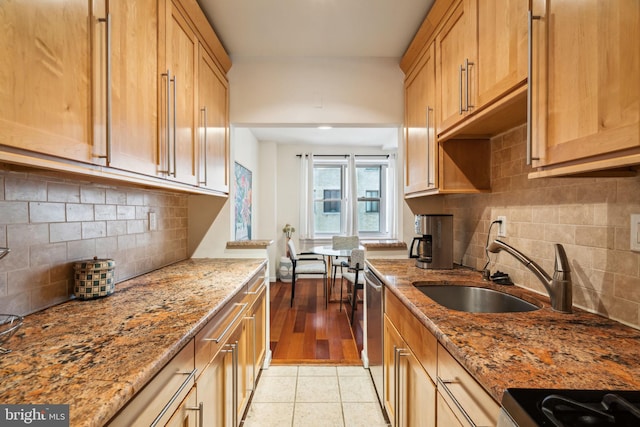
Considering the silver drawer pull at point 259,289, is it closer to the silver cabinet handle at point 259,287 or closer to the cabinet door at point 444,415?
the silver cabinet handle at point 259,287

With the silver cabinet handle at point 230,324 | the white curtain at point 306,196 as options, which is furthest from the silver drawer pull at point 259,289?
the white curtain at point 306,196

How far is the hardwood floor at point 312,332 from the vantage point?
267cm

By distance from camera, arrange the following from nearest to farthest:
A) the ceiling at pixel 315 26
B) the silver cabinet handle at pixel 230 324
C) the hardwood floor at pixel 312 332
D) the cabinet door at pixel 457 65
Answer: the silver cabinet handle at pixel 230 324
the cabinet door at pixel 457 65
the ceiling at pixel 315 26
the hardwood floor at pixel 312 332

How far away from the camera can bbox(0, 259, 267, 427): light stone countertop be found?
24.4 inches

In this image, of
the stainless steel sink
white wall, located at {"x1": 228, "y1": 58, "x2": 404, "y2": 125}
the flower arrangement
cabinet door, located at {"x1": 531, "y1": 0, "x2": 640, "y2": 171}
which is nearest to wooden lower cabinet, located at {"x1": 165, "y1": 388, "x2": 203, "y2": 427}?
the stainless steel sink

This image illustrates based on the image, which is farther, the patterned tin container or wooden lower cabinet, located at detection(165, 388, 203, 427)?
the patterned tin container

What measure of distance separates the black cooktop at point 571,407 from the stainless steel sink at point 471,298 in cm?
90

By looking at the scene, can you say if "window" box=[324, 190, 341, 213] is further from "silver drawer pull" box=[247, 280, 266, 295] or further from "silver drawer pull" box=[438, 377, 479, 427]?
"silver drawer pull" box=[438, 377, 479, 427]

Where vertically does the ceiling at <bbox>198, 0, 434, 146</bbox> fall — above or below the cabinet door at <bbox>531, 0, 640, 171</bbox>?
above

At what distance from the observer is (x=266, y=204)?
558cm

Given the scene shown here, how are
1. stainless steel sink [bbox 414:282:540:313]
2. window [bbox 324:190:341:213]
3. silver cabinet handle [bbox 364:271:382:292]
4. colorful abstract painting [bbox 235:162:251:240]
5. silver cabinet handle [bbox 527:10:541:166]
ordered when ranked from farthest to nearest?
window [bbox 324:190:341:213]
colorful abstract painting [bbox 235:162:251:240]
silver cabinet handle [bbox 364:271:382:292]
stainless steel sink [bbox 414:282:540:313]
silver cabinet handle [bbox 527:10:541:166]

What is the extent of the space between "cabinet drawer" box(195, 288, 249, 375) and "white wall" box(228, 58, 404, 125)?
1.47 meters

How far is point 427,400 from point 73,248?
1.56 metres

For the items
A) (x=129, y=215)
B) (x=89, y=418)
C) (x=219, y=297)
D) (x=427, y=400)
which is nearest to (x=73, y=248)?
(x=129, y=215)
